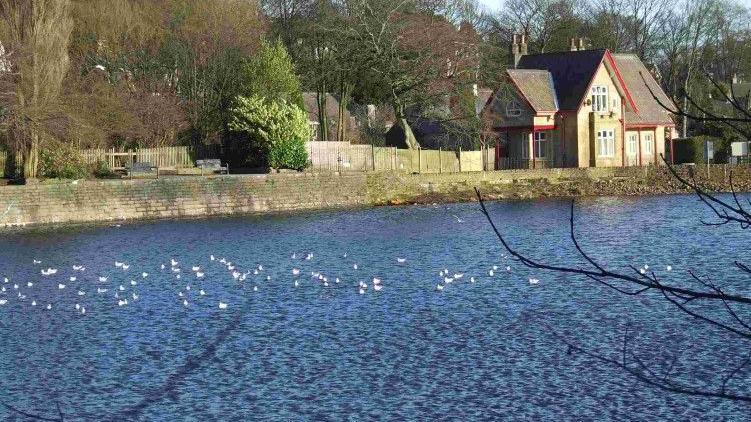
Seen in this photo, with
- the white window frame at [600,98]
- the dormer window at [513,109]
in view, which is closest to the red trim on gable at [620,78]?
the white window frame at [600,98]

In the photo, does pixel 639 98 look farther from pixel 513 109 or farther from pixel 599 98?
pixel 513 109

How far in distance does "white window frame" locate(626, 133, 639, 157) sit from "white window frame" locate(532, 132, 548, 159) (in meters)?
6.19

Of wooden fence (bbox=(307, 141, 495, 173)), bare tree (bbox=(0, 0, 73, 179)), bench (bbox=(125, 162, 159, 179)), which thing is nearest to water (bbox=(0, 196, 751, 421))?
bare tree (bbox=(0, 0, 73, 179))

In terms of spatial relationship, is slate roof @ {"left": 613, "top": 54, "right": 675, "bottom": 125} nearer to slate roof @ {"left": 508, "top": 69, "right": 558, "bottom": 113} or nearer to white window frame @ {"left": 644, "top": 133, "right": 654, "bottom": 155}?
white window frame @ {"left": 644, "top": 133, "right": 654, "bottom": 155}

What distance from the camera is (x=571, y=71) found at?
73.6 meters

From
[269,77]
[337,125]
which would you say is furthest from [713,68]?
[269,77]

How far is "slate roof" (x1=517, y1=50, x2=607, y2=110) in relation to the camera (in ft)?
237

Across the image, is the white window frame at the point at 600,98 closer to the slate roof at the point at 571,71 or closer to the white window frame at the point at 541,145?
the slate roof at the point at 571,71

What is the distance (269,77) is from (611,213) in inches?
849

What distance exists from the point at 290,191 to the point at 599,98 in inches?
1005

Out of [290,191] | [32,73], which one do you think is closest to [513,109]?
[290,191]

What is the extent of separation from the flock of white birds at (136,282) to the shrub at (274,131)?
2515 centimetres

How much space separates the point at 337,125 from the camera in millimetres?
77500

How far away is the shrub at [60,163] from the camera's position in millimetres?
51312
